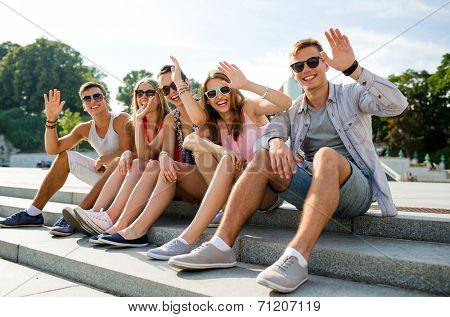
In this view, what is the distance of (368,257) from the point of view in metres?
2.34

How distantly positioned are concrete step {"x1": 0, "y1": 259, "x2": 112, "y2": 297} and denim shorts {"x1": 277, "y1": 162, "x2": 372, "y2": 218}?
1417mm

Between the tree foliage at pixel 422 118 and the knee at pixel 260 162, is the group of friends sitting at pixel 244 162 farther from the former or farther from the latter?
the tree foliage at pixel 422 118

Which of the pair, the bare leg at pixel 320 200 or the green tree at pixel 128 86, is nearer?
the bare leg at pixel 320 200

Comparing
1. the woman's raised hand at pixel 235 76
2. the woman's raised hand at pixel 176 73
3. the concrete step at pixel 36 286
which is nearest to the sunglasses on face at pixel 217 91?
the woman's raised hand at pixel 235 76

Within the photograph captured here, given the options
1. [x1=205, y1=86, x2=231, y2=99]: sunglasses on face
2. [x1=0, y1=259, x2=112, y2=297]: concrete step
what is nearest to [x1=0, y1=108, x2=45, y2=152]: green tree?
[x1=0, y1=259, x2=112, y2=297]: concrete step

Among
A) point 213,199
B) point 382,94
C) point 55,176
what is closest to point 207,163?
point 213,199

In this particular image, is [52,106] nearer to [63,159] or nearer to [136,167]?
[63,159]

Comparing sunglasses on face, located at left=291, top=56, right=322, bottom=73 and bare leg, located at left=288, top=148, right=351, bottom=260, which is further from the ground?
sunglasses on face, located at left=291, top=56, right=322, bottom=73

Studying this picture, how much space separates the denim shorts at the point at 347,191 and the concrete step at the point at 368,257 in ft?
0.69

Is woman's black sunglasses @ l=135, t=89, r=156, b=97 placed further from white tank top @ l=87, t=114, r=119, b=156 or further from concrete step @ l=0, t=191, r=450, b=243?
concrete step @ l=0, t=191, r=450, b=243

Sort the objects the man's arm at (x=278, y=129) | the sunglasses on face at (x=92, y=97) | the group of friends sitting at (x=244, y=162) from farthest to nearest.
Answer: the sunglasses on face at (x=92, y=97)
the man's arm at (x=278, y=129)
the group of friends sitting at (x=244, y=162)

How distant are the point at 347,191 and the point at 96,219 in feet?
7.13

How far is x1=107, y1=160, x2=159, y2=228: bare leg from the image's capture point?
3.43 m

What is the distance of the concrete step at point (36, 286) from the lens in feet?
8.82
